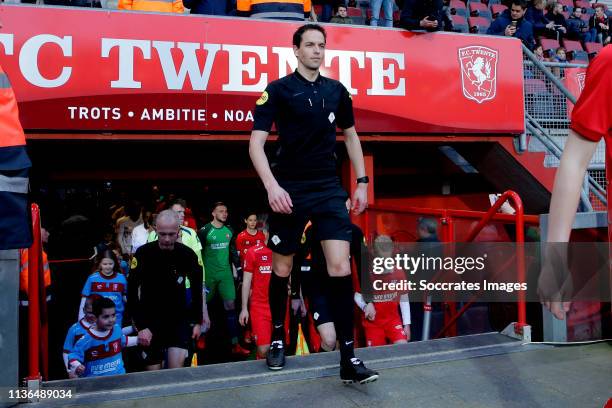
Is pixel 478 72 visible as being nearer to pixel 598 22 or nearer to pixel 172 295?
pixel 172 295

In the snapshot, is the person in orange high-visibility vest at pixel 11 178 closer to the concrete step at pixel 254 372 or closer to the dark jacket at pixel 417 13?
the concrete step at pixel 254 372

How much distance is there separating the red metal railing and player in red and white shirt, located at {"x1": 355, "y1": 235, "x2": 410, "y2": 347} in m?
0.56

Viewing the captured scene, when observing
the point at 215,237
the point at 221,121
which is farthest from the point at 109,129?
the point at 215,237

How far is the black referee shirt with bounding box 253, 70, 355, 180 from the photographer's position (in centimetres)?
335

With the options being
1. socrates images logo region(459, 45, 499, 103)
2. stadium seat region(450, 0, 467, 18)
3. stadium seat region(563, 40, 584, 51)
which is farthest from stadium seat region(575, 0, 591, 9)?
socrates images logo region(459, 45, 499, 103)

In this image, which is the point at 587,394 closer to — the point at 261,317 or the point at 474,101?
the point at 261,317

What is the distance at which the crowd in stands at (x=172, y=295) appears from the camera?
4.82 m

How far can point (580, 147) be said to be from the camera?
65.2 inches

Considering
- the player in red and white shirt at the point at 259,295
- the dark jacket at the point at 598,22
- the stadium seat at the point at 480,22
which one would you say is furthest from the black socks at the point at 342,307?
the dark jacket at the point at 598,22

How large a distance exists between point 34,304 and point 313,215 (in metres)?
1.80

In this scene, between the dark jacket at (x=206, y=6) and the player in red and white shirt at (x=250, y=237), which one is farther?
the player in red and white shirt at (x=250, y=237)

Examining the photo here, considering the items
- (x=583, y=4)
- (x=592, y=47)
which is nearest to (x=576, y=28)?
(x=592, y=47)

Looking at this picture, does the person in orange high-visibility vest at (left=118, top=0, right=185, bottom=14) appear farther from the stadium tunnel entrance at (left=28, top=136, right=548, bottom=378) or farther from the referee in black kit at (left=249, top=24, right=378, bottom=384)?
the referee in black kit at (left=249, top=24, right=378, bottom=384)

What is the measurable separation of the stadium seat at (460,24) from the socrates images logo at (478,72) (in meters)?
5.72
